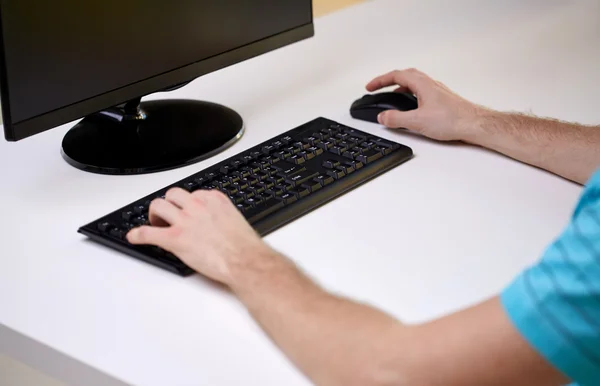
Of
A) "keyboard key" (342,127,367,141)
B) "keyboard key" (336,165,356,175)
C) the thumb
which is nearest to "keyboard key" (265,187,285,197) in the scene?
"keyboard key" (336,165,356,175)

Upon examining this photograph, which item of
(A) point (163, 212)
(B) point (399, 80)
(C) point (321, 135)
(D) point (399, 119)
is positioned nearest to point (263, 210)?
(A) point (163, 212)

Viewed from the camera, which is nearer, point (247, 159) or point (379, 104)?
point (247, 159)

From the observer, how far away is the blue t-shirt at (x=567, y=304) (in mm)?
626

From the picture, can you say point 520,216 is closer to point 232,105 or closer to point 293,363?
point 293,363

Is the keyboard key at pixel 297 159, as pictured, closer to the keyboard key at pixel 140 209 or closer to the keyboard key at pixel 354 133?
the keyboard key at pixel 354 133

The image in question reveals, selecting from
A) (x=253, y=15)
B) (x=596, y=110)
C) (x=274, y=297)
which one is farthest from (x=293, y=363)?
(x=596, y=110)

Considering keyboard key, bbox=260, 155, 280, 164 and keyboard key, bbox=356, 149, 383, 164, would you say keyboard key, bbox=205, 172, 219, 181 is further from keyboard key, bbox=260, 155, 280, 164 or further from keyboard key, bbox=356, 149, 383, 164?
keyboard key, bbox=356, 149, 383, 164

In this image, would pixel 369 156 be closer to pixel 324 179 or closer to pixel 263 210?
pixel 324 179

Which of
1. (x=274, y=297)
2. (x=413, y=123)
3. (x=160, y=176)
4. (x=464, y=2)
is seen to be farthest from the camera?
(x=464, y=2)

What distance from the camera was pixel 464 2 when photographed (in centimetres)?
204

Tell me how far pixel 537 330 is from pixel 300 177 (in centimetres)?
47

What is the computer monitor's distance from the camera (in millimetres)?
1014

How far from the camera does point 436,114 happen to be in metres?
1.23

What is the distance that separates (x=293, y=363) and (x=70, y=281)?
0.29 m
